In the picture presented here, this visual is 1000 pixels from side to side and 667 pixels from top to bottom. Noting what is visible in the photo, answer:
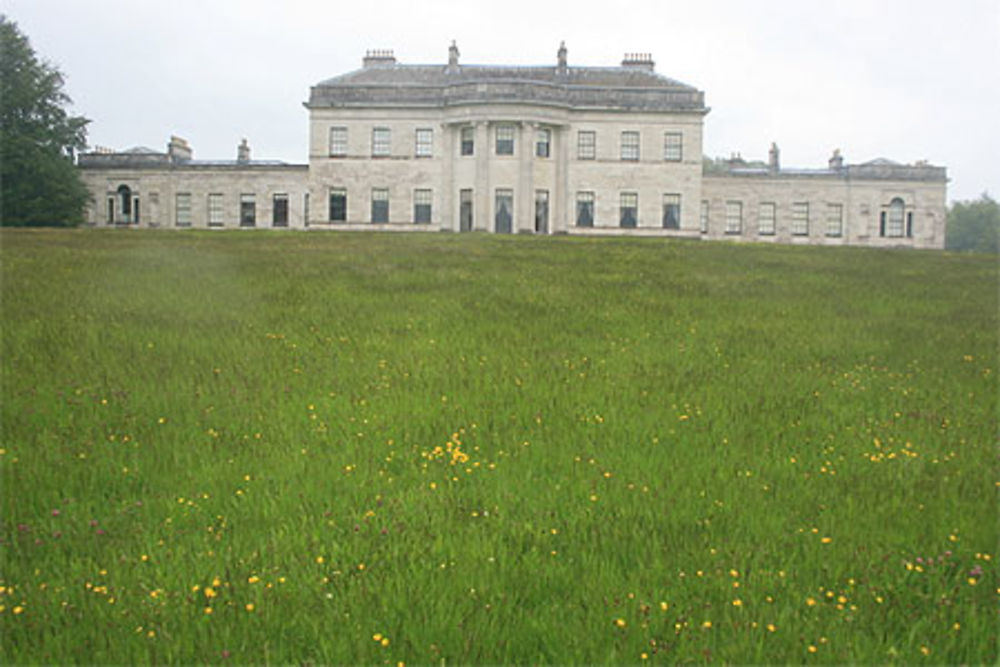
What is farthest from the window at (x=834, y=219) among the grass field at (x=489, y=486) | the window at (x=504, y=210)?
the grass field at (x=489, y=486)

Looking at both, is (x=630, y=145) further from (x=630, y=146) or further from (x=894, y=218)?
(x=894, y=218)

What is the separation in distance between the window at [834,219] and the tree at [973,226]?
53.5 meters

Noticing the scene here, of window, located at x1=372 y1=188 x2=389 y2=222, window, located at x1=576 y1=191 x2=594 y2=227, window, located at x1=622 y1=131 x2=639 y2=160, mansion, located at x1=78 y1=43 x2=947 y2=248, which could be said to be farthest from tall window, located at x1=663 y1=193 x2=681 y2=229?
window, located at x1=372 y1=188 x2=389 y2=222

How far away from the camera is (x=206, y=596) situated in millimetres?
4758

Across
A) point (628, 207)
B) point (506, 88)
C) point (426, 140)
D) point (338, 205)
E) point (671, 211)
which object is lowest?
point (671, 211)

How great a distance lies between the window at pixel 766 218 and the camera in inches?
2454

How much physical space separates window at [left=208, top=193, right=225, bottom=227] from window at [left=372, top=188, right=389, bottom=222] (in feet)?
56.6

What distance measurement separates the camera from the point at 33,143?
53406mm

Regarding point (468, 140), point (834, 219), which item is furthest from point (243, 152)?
point (834, 219)

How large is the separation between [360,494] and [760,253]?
2460 cm

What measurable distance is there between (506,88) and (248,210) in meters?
27.3

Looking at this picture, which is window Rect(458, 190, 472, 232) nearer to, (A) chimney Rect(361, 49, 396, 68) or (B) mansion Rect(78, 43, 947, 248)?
(B) mansion Rect(78, 43, 947, 248)

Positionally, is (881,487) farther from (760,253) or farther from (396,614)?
(760,253)

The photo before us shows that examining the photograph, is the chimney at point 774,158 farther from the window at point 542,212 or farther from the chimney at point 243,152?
the chimney at point 243,152
